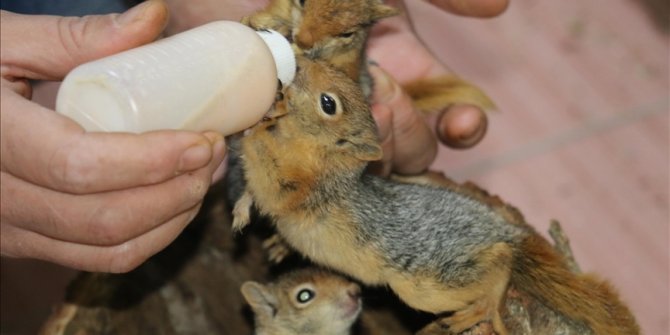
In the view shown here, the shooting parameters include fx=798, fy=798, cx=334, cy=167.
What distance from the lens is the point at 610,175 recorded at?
2516mm

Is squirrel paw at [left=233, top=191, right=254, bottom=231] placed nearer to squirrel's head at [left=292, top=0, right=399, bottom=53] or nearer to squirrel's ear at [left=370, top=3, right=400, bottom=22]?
squirrel's head at [left=292, top=0, right=399, bottom=53]

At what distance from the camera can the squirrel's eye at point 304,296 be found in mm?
1586

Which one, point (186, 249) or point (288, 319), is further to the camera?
point (186, 249)

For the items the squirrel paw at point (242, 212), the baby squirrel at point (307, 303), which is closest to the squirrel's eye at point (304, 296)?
the baby squirrel at point (307, 303)

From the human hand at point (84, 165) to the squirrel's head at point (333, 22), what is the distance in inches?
20.3

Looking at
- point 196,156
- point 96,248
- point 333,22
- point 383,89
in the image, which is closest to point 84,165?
point 196,156

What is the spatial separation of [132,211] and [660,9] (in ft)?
7.94

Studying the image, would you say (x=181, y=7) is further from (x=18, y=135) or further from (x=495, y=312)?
(x=495, y=312)

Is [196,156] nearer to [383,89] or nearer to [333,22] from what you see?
[333,22]

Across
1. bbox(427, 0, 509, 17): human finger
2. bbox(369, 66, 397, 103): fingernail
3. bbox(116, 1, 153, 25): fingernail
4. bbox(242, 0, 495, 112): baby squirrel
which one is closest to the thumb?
bbox(116, 1, 153, 25): fingernail

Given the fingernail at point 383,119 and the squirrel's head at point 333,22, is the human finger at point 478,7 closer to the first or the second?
the squirrel's head at point 333,22

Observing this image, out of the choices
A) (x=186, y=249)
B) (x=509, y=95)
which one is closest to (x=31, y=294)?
(x=186, y=249)

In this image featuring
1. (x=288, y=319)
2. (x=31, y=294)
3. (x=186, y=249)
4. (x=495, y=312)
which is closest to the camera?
(x=495, y=312)

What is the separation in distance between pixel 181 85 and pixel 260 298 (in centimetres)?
68
